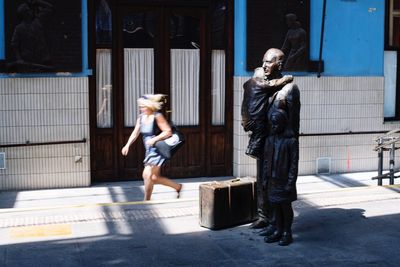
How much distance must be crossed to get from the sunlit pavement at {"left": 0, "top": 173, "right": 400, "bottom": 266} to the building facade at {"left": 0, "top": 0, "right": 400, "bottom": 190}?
0.97m

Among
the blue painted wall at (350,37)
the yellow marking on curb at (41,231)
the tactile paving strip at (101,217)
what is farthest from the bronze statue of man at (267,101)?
the blue painted wall at (350,37)

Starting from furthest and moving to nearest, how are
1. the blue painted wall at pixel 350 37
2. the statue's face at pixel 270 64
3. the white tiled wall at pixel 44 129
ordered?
the blue painted wall at pixel 350 37 < the white tiled wall at pixel 44 129 < the statue's face at pixel 270 64

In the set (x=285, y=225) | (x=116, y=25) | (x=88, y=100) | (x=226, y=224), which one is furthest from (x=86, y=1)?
(x=285, y=225)

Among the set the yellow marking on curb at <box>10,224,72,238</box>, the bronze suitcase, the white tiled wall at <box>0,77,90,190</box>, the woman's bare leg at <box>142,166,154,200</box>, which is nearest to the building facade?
the white tiled wall at <box>0,77,90,190</box>

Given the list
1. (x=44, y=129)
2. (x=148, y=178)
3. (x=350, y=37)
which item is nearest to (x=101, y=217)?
(x=148, y=178)

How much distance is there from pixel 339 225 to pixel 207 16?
4742mm

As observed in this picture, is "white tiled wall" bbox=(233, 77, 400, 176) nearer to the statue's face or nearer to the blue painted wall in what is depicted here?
the blue painted wall

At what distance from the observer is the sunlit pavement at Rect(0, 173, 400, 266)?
6.48 metres

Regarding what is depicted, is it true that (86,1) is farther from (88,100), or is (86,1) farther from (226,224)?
(226,224)

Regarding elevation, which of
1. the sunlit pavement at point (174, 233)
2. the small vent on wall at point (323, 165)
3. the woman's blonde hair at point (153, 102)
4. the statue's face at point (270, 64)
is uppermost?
the statue's face at point (270, 64)

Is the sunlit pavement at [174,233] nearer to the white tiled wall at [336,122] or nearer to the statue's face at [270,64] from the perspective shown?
the white tiled wall at [336,122]

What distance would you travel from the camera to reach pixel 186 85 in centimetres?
1096

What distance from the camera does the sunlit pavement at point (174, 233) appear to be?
6484mm

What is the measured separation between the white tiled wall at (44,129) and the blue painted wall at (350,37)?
2948 millimetres
